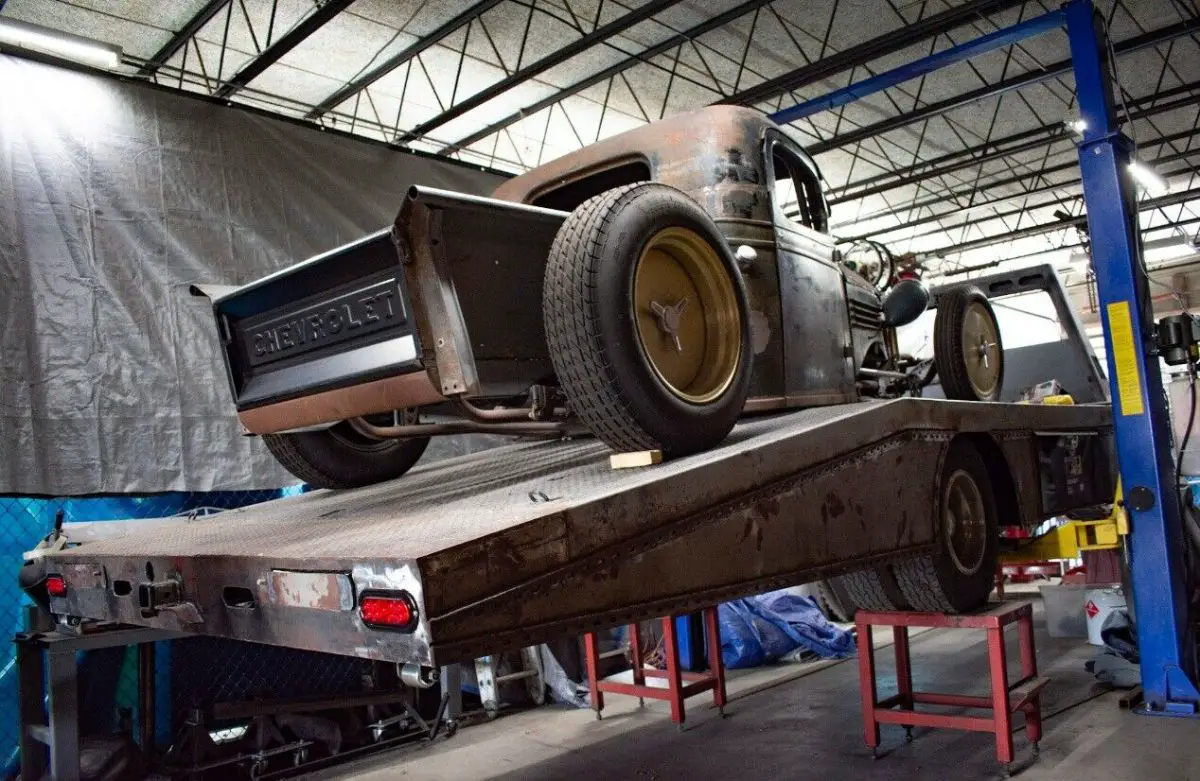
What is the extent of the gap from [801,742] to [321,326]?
362cm

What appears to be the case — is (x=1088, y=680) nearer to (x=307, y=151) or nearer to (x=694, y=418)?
(x=694, y=418)

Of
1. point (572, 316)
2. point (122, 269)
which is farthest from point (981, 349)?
point (122, 269)

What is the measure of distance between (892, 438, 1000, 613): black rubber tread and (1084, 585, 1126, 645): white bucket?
2855mm

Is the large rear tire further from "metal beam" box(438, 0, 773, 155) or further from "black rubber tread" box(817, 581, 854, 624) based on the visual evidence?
"metal beam" box(438, 0, 773, 155)

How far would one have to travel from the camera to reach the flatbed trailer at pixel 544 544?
1.93 m

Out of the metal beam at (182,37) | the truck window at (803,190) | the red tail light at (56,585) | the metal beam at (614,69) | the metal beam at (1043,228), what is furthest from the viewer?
the metal beam at (1043,228)

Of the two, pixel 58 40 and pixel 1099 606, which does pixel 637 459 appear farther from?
pixel 58 40

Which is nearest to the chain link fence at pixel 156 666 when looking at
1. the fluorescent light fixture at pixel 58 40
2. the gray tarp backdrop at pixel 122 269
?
the gray tarp backdrop at pixel 122 269

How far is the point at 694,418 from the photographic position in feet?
9.70

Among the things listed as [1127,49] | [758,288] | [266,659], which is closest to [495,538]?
[758,288]

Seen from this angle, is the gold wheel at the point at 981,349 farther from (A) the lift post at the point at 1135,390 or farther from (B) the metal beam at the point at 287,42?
(B) the metal beam at the point at 287,42

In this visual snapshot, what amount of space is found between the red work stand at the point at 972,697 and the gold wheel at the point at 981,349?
51.2 inches

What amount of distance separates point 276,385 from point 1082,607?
22.2 ft

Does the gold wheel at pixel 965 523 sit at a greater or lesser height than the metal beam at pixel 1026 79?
lesser
